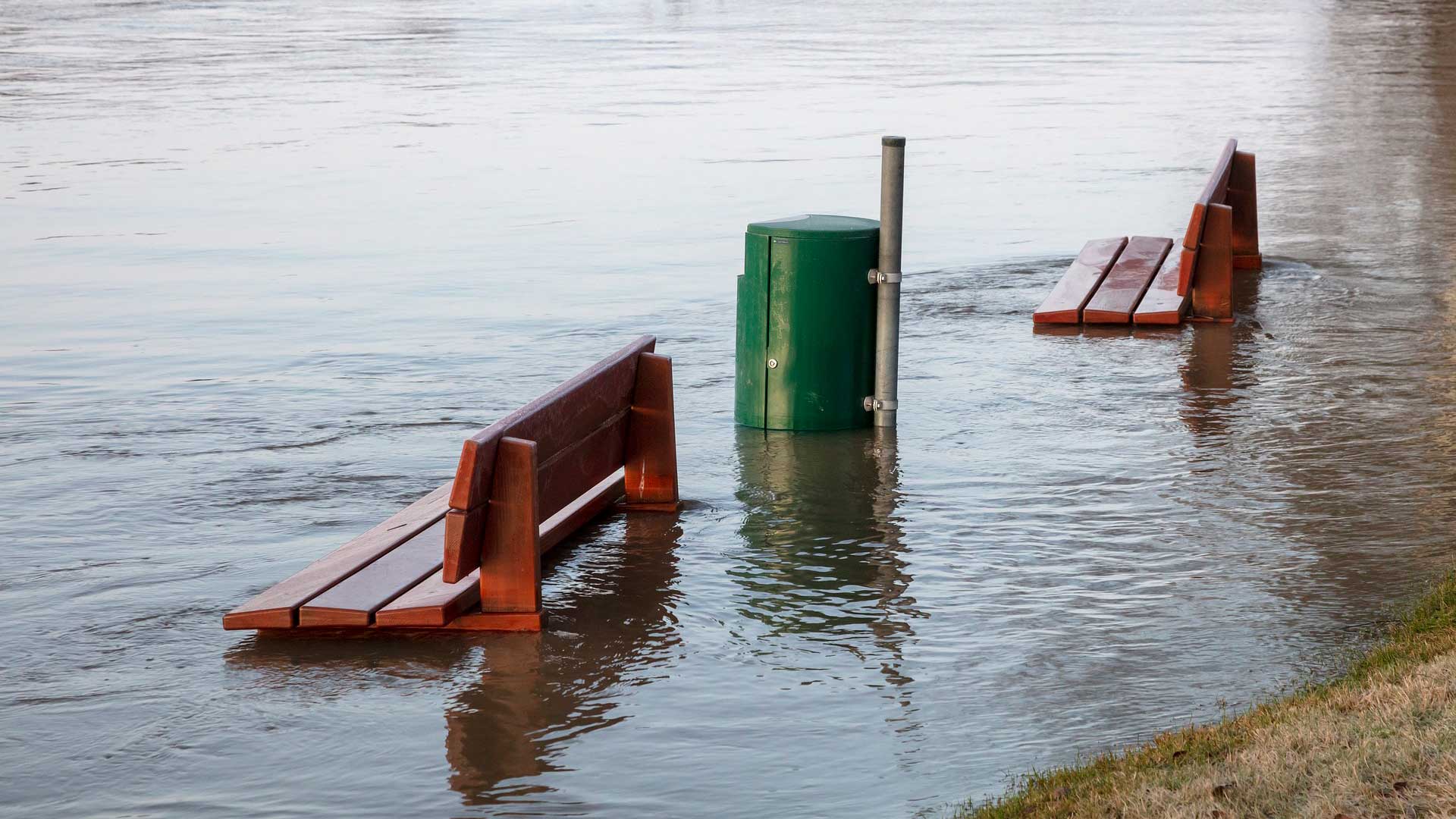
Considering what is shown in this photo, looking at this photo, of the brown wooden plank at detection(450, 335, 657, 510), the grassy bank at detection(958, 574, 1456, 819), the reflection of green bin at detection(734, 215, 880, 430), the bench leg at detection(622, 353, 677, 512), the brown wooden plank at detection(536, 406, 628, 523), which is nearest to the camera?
the grassy bank at detection(958, 574, 1456, 819)

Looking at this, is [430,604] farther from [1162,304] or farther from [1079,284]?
[1079,284]

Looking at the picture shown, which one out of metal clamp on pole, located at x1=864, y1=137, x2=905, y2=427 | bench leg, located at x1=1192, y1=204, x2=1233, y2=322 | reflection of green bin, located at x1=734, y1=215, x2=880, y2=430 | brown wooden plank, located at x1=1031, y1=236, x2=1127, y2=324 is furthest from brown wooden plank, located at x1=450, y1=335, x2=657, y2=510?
bench leg, located at x1=1192, y1=204, x2=1233, y2=322

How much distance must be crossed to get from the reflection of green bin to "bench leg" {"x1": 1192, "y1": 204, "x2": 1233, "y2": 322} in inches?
127

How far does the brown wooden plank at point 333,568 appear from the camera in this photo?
19.3 ft

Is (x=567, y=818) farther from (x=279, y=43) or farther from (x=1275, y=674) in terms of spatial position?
(x=279, y=43)

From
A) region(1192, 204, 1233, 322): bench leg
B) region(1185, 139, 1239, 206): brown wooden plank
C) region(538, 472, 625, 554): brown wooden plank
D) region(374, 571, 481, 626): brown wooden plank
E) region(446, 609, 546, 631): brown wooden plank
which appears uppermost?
region(1185, 139, 1239, 206): brown wooden plank

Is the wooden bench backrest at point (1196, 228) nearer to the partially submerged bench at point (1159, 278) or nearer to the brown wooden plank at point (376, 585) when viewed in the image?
the partially submerged bench at point (1159, 278)

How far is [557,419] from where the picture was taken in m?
6.43

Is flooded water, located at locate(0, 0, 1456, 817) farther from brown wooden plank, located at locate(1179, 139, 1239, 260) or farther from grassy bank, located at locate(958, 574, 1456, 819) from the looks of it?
brown wooden plank, located at locate(1179, 139, 1239, 260)

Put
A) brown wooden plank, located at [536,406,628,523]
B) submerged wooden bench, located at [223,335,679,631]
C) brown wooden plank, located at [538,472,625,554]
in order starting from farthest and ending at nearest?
1. brown wooden plank, located at [538,472,625,554]
2. brown wooden plank, located at [536,406,628,523]
3. submerged wooden bench, located at [223,335,679,631]

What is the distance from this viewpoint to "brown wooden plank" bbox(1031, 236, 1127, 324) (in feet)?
36.8

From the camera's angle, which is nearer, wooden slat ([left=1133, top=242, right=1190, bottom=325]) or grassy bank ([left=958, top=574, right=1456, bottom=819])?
grassy bank ([left=958, top=574, right=1456, bottom=819])

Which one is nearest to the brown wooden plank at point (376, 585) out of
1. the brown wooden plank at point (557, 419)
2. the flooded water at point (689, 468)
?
the flooded water at point (689, 468)

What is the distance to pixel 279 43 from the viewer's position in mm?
38844
